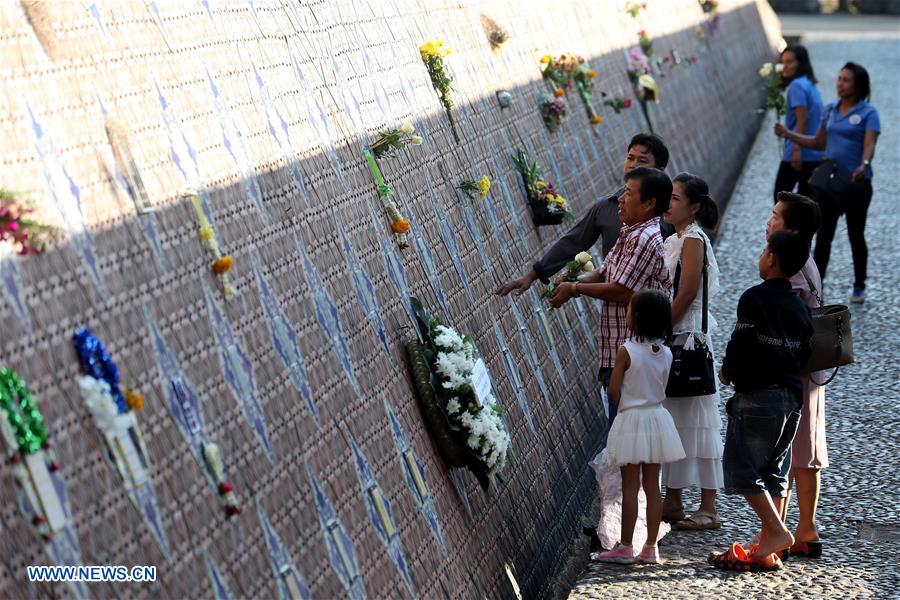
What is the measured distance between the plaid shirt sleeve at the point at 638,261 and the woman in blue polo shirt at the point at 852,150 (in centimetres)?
415

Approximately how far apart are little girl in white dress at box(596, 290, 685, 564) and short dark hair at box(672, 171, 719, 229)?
0.66 meters

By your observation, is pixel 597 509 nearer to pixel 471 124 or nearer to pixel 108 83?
pixel 471 124

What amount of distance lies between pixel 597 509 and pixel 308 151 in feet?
8.48

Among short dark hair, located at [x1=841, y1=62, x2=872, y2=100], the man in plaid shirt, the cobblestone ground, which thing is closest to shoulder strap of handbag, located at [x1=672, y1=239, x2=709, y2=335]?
the man in plaid shirt

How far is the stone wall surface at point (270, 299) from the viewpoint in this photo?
3.19m

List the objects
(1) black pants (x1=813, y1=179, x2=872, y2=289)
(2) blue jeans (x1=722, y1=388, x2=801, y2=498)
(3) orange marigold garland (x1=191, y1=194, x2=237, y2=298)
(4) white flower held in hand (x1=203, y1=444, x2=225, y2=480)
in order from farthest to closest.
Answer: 1. (1) black pants (x1=813, y1=179, x2=872, y2=289)
2. (2) blue jeans (x1=722, y1=388, x2=801, y2=498)
3. (3) orange marigold garland (x1=191, y1=194, x2=237, y2=298)
4. (4) white flower held in hand (x1=203, y1=444, x2=225, y2=480)

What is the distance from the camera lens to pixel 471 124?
255 inches

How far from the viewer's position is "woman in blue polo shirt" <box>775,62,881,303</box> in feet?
30.4

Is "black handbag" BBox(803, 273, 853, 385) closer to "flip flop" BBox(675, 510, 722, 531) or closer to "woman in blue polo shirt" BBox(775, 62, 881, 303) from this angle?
"flip flop" BBox(675, 510, 722, 531)

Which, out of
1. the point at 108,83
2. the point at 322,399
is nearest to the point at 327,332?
the point at 322,399

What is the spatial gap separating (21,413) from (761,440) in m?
3.29

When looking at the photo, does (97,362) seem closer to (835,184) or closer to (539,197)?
(539,197)

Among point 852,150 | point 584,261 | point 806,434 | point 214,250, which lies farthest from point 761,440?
point 852,150

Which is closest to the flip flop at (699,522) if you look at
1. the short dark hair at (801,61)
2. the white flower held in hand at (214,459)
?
the white flower held in hand at (214,459)
